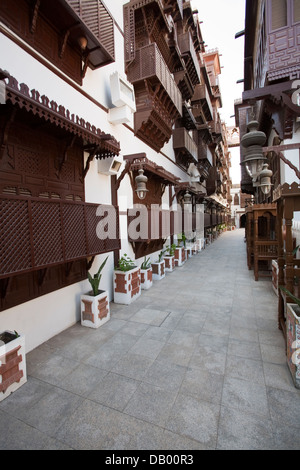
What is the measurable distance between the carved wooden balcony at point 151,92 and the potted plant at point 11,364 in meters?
6.29

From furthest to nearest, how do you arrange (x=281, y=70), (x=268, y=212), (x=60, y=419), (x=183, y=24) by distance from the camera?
1. (x=183, y=24)
2. (x=268, y=212)
3. (x=281, y=70)
4. (x=60, y=419)

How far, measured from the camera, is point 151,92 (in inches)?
268

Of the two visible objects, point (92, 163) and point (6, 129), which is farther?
point (92, 163)

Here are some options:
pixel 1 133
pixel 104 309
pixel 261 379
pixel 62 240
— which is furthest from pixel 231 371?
pixel 1 133

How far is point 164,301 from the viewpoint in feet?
17.7

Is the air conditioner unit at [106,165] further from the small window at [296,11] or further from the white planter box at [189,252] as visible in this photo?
the white planter box at [189,252]

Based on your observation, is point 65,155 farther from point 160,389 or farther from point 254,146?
point 160,389

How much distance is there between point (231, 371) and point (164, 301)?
269 cm

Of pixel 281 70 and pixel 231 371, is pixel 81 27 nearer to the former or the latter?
pixel 281 70

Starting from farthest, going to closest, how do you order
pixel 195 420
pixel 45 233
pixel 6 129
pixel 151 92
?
pixel 151 92 → pixel 45 233 → pixel 6 129 → pixel 195 420

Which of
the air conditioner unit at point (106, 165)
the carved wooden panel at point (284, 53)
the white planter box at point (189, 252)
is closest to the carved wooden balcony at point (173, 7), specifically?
the carved wooden panel at point (284, 53)

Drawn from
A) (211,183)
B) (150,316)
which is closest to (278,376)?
(150,316)

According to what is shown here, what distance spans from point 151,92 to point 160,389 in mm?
7685

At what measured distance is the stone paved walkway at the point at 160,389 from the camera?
6.32 ft
